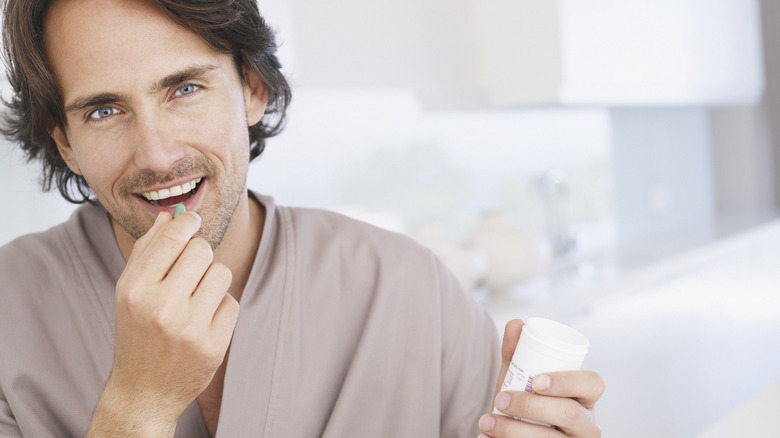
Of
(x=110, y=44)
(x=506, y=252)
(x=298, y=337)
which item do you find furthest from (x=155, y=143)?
(x=506, y=252)

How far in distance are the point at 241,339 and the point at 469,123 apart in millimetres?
1697

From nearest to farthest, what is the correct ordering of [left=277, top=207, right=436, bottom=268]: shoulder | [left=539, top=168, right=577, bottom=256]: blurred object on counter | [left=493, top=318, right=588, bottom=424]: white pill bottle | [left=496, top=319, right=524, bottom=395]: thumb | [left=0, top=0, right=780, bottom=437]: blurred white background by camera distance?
[left=493, top=318, right=588, bottom=424]: white pill bottle
[left=496, top=319, right=524, bottom=395]: thumb
[left=277, top=207, right=436, bottom=268]: shoulder
[left=0, top=0, right=780, bottom=437]: blurred white background
[left=539, top=168, right=577, bottom=256]: blurred object on counter

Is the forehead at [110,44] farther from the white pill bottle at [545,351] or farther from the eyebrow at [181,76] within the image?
the white pill bottle at [545,351]

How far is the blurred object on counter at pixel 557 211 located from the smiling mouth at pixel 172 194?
1.98 meters

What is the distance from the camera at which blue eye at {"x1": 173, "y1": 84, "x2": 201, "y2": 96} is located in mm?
1071

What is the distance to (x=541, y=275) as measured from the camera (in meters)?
2.38

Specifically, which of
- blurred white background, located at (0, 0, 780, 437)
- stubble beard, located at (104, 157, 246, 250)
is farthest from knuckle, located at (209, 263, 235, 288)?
blurred white background, located at (0, 0, 780, 437)

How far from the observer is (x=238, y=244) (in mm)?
1233

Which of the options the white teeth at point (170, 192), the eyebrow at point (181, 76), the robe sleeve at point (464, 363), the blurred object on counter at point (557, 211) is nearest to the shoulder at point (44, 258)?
the white teeth at point (170, 192)

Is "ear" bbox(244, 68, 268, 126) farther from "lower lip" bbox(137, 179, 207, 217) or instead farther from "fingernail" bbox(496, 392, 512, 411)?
"fingernail" bbox(496, 392, 512, 411)

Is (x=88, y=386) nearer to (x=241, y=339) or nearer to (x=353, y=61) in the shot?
(x=241, y=339)

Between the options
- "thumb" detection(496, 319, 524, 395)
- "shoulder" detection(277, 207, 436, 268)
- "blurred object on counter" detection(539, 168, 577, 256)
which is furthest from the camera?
"blurred object on counter" detection(539, 168, 577, 256)

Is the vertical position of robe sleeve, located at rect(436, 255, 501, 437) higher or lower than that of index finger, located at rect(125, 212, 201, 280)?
lower

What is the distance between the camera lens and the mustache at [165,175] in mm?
1013
